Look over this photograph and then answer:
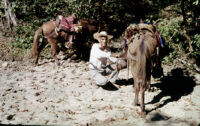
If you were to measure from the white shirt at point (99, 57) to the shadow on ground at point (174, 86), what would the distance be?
1668 millimetres

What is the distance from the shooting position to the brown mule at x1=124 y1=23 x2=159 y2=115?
4.82m

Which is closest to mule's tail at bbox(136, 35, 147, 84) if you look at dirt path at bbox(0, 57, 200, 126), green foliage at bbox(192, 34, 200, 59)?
dirt path at bbox(0, 57, 200, 126)

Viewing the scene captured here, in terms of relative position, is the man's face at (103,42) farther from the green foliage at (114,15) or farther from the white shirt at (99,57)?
the green foliage at (114,15)

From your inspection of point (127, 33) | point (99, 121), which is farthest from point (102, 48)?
point (99, 121)

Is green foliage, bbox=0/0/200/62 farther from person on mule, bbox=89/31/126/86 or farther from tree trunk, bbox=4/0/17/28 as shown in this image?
person on mule, bbox=89/31/126/86

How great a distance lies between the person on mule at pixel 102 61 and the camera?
618cm

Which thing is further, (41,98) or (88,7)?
(88,7)

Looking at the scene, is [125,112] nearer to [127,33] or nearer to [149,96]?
[149,96]

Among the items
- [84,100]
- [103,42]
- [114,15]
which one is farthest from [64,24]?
[114,15]

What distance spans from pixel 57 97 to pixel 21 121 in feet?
4.36

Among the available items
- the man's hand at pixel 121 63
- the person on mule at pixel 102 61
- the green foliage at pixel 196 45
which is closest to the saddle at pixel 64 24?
the person on mule at pixel 102 61

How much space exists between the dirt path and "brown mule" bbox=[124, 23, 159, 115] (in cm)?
65

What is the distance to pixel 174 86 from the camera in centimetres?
679

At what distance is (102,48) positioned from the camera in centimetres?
628
